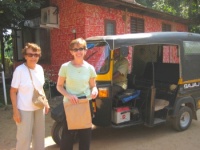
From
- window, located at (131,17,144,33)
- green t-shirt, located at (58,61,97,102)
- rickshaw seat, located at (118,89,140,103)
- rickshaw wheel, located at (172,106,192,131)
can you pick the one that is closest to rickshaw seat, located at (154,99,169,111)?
rickshaw wheel, located at (172,106,192,131)

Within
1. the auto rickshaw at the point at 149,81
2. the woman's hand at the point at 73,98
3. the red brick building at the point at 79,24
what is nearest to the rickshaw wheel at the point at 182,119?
the auto rickshaw at the point at 149,81

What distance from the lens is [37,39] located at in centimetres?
1152

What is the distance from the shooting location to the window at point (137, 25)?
11695 millimetres

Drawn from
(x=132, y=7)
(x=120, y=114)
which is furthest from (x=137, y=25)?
(x=120, y=114)

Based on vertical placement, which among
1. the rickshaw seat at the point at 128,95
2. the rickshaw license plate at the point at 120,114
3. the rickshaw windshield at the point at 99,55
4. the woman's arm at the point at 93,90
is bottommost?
the rickshaw license plate at the point at 120,114

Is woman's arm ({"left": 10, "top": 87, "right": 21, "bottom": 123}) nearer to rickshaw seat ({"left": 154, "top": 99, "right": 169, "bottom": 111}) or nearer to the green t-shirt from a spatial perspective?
the green t-shirt

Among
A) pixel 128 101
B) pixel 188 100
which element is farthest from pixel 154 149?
pixel 188 100

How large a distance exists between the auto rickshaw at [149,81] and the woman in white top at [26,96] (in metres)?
1.13

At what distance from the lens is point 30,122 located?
3.49 meters

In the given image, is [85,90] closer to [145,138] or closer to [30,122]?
[30,122]

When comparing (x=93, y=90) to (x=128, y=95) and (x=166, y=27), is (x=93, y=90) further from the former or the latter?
(x=166, y=27)

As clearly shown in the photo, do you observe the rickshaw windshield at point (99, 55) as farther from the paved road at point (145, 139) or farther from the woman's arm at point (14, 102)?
the woman's arm at point (14, 102)

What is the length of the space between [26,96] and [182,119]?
3.63 meters

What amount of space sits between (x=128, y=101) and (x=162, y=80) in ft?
4.45
